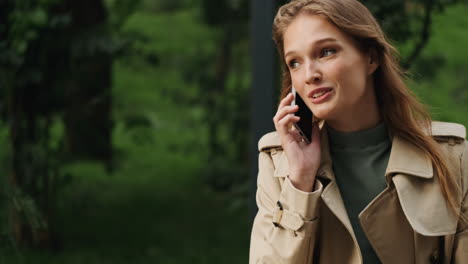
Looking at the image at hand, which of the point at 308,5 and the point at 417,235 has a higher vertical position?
the point at 308,5

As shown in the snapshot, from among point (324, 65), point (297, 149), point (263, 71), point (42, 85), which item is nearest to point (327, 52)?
point (324, 65)

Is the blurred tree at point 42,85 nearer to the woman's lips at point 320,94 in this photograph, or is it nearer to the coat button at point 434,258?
the woman's lips at point 320,94

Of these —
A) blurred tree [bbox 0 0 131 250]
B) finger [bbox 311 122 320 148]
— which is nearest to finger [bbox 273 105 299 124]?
finger [bbox 311 122 320 148]

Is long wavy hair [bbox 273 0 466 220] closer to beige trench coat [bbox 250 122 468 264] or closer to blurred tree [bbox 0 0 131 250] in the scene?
beige trench coat [bbox 250 122 468 264]

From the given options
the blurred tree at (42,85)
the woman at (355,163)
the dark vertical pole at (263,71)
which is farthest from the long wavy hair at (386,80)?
the blurred tree at (42,85)

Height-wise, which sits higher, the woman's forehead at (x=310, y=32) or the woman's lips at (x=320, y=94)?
the woman's forehead at (x=310, y=32)

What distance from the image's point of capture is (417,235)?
81.1 inches

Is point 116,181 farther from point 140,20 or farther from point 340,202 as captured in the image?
point 340,202

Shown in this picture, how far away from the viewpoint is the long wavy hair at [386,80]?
2.04m

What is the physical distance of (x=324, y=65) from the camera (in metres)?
2.03

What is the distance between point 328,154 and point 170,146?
7796 millimetres

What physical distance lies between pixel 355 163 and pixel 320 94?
0.93ft

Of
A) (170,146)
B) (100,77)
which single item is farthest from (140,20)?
(100,77)

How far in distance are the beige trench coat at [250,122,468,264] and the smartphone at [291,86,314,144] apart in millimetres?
105
